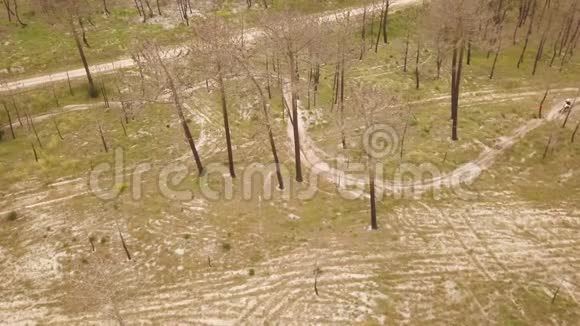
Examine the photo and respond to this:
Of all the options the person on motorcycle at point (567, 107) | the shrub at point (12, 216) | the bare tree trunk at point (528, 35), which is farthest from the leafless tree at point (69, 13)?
the bare tree trunk at point (528, 35)

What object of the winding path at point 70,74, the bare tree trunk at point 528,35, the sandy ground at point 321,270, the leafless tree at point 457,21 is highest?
the leafless tree at point 457,21

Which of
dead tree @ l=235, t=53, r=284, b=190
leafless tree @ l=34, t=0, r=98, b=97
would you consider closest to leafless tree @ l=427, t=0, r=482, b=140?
dead tree @ l=235, t=53, r=284, b=190

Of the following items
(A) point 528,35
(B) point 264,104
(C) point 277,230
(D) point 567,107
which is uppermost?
(B) point 264,104

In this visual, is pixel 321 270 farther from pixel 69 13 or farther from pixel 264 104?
pixel 69 13

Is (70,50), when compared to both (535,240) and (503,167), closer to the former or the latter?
(503,167)

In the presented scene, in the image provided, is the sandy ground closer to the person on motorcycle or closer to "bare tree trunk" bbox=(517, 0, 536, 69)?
the person on motorcycle

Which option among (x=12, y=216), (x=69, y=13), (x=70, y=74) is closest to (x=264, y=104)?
(x=12, y=216)

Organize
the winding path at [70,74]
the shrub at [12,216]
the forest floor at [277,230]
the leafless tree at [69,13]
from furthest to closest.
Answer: the winding path at [70,74], the leafless tree at [69,13], the shrub at [12,216], the forest floor at [277,230]

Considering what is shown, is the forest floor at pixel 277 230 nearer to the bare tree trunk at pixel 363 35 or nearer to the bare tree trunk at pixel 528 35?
the bare tree trunk at pixel 363 35

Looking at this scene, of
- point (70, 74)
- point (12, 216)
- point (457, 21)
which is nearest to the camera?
point (12, 216)

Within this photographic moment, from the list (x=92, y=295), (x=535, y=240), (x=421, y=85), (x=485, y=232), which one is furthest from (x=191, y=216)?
(x=421, y=85)
